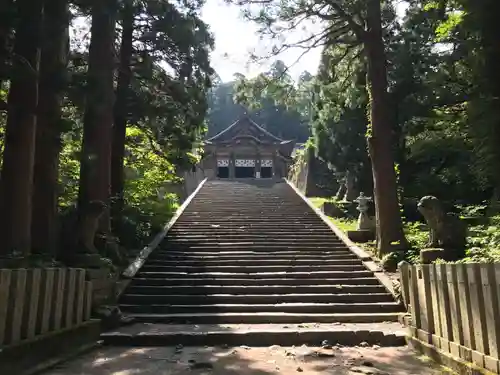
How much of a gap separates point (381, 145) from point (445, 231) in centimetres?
328

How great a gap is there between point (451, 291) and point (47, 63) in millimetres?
6069

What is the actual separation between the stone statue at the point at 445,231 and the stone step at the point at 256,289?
→ 4.18ft

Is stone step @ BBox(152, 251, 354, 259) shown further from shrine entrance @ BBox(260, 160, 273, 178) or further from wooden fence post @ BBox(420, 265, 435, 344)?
shrine entrance @ BBox(260, 160, 273, 178)

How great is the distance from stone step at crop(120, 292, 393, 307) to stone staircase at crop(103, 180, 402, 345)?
0.02 metres

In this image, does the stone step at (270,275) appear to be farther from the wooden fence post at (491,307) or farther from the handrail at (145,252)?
the wooden fence post at (491,307)

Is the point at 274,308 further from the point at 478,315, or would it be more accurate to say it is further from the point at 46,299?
the point at 478,315

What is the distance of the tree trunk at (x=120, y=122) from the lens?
39.0 feet

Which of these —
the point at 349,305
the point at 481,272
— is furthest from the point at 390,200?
the point at 481,272

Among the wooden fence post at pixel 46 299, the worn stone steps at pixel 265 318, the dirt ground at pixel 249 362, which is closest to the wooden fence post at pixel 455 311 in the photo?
the dirt ground at pixel 249 362

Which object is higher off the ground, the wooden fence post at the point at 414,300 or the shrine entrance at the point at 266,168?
the shrine entrance at the point at 266,168

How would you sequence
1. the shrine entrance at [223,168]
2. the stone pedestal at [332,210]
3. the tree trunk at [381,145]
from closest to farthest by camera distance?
the tree trunk at [381,145] < the stone pedestal at [332,210] < the shrine entrance at [223,168]

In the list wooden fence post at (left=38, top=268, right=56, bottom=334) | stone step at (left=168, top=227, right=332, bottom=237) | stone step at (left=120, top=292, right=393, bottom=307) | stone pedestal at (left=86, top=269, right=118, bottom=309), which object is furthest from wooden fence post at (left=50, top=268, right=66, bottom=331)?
stone step at (left=168, top=227, right=332, bottom=237)

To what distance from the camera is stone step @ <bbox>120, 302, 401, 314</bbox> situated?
823cm

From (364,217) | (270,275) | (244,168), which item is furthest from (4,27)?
(244,168)
